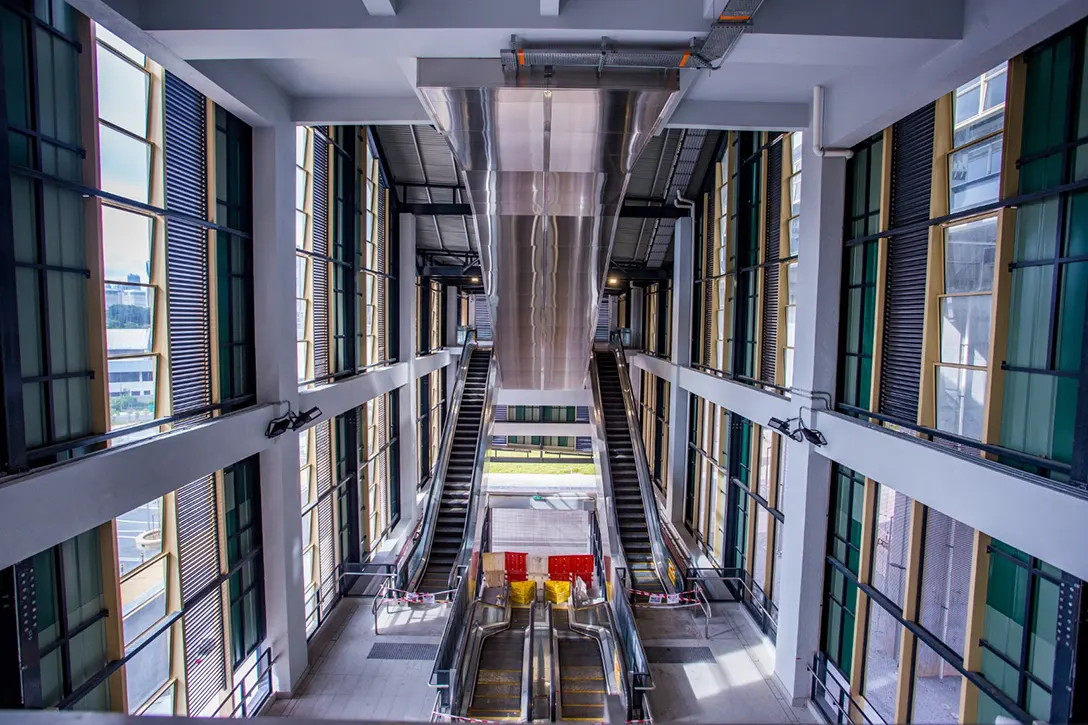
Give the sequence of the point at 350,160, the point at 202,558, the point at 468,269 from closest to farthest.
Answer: the point at 202,558 < the point at 350,160 < the point at 468,269

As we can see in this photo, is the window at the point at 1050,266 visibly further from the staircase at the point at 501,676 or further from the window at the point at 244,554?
the window at the point at 244,554

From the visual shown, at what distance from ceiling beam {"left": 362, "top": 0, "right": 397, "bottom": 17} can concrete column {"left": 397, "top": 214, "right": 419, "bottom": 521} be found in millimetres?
15753

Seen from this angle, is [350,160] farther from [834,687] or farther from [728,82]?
[834,687]

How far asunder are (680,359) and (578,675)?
39.3 ft

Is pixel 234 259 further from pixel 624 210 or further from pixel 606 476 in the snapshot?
pixel 624 210

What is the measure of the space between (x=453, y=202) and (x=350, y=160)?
7.52 metres

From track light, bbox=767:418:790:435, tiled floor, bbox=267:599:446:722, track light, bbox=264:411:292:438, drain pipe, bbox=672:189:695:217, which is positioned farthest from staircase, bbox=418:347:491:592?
drain pipe, bbox=672:189:695:217

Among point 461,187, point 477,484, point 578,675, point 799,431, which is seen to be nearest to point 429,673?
point 578,675

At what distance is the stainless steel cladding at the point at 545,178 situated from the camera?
8.82m

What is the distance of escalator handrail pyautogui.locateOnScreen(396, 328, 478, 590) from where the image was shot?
17.1 m

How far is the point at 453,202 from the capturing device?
958 inches

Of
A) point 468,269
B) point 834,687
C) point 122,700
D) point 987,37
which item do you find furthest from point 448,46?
point 468,269

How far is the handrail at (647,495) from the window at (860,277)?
27.4ft

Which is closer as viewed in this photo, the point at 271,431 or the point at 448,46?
the point at 448,46
